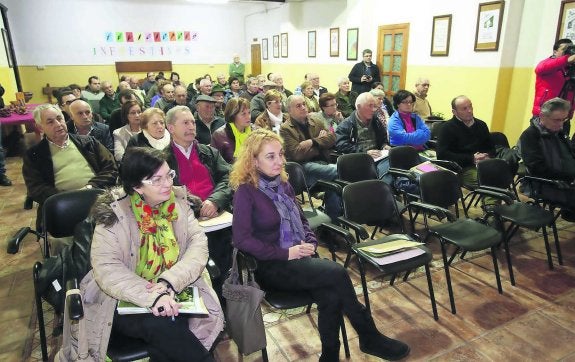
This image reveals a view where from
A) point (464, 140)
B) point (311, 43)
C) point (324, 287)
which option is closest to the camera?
point (324, 287)

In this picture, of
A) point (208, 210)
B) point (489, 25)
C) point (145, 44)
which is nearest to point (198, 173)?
point (208, 210)

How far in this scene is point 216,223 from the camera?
2.22m

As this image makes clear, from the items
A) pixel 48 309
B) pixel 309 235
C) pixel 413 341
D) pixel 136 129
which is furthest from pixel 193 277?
pixel 136 129

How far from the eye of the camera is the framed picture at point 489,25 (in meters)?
5.39

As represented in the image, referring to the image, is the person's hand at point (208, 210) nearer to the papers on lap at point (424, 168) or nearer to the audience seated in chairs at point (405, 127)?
the papers on lap at point (424, 168)

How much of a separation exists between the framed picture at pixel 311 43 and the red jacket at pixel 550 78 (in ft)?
21.1

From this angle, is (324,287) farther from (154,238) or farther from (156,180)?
(156,180)

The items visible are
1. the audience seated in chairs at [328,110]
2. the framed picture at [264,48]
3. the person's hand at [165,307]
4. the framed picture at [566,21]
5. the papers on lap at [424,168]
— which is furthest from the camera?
the framed picture at [264,48]

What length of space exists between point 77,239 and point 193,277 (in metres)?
0.55

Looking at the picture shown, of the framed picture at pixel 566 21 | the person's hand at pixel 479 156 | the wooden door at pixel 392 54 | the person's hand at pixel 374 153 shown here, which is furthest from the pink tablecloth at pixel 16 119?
the framed picture at pixel 566 21

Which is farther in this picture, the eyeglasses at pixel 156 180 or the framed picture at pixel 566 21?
the framed picture at pixel 566 21

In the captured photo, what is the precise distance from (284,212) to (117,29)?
12259 millimetres

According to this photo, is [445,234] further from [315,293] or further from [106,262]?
[106,262]

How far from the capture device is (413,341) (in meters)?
2.18
